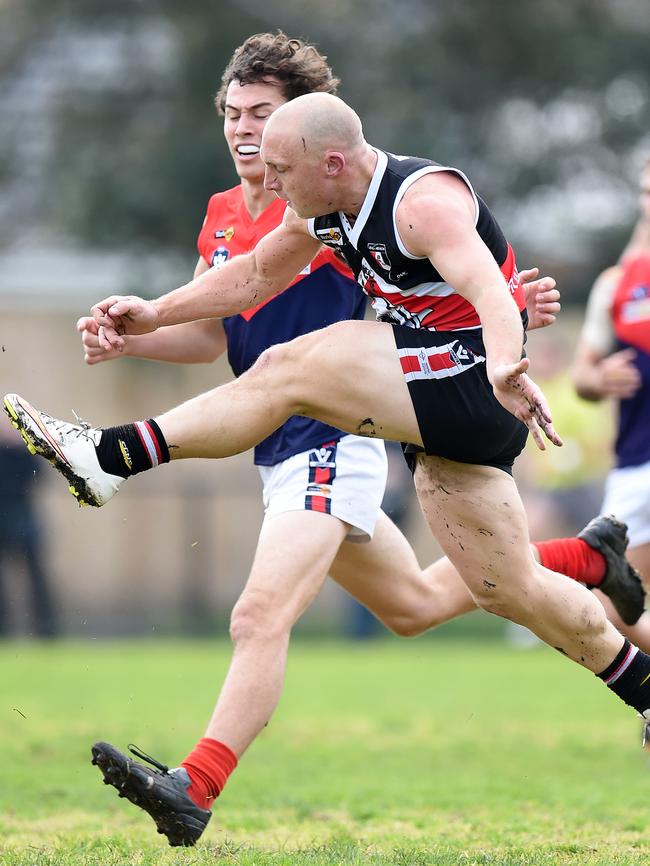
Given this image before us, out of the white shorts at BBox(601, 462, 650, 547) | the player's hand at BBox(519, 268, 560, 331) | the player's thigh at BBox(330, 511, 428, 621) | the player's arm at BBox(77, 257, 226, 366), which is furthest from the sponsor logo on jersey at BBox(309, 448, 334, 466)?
the white shorts at BBox(601, 462, 650, 547)

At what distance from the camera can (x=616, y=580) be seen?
19.9 feet

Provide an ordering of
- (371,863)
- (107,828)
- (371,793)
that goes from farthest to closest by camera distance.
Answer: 1. (371,793)
2. (107,828)
3. (371,863)

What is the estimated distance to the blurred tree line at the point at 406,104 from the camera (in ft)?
60.6

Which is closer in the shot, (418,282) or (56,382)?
(418,282)

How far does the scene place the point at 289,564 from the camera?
526cm

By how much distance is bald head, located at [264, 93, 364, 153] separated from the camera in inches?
180

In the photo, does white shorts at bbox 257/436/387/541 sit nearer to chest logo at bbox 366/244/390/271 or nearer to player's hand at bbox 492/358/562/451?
chest logo at bbox 366/244/390/271

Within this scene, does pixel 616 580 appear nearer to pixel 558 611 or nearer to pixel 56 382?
pixel 558 611

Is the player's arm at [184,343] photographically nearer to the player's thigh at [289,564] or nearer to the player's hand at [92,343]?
the player's hand at [92,343]

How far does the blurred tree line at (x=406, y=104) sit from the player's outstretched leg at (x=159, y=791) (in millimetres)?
13973

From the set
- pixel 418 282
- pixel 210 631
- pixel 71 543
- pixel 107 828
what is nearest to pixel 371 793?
pixel 107 828

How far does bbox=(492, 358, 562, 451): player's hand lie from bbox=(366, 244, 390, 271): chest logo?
2.03 feet

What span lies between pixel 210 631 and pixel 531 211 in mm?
7053

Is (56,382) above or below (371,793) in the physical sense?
above
